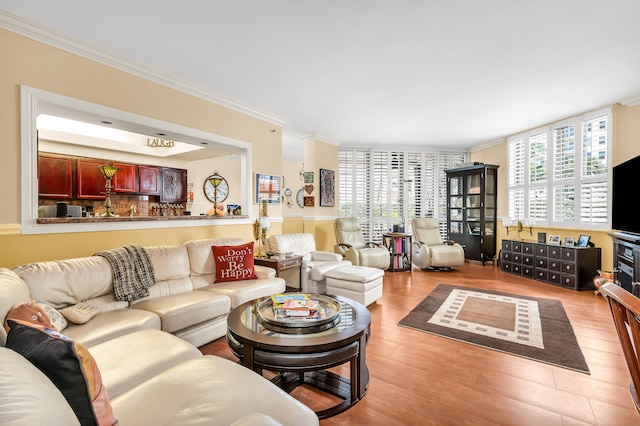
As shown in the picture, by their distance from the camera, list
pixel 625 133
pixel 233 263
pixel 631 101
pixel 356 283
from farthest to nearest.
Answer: pixel 625 133, pixel 631 101, pixel 356 283, pixel 233 263

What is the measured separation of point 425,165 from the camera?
7.32 m

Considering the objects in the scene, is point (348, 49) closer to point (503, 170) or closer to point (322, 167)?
point (322, 167)

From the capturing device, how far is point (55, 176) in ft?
16.3

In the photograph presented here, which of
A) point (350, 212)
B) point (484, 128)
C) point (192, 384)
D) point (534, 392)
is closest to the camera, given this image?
point (192, 384)

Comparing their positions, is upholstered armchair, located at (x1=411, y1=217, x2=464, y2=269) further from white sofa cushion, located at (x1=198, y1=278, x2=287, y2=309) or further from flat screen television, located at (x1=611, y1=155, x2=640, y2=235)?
white sofa cushion, located at (x1=198, y1=278, x2=287, y2=309)

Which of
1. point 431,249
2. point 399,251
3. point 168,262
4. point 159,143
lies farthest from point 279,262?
point 159,143

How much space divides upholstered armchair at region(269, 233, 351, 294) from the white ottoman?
195mm

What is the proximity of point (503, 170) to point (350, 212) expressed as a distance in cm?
343

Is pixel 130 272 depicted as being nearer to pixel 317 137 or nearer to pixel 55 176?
pixel 55 176

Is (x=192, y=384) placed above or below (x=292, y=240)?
below

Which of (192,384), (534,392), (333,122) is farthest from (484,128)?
(192,384)

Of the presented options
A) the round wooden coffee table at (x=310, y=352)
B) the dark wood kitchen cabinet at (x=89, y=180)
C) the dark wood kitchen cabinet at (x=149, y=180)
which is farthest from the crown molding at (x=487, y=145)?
the dark wood kitchen cabinet at (x=89, y=180)

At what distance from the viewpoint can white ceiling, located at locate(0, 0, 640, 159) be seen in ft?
7.43

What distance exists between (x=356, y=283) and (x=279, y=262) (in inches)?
38.0
